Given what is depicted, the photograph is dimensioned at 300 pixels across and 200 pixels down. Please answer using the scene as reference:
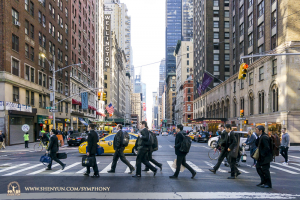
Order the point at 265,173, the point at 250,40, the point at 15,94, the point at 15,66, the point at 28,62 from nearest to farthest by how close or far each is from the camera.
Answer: the point at 265,173
the point at 15,94
the point at 15,66
the point at 28,62
the point at 250,40

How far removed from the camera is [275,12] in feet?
112

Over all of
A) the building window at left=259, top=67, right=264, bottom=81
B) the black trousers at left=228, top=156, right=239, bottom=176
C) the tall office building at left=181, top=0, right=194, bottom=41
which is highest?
the tall office building at left=181, top=0, right=194, bottom=41

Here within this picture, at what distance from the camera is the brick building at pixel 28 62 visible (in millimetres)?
29109

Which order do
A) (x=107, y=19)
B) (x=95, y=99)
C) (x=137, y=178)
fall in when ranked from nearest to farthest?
1. (x=137, y=178)
2. (x=95, y=99)
3. (x=107, y=19)

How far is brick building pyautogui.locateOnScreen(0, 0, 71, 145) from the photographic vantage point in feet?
95.5

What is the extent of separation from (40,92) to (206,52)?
150ft

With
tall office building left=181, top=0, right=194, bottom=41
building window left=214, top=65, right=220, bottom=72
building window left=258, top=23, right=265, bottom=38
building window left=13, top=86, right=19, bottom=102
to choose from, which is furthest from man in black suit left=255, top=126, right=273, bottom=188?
tall office building left=181, top=0, right=194, bottom=41

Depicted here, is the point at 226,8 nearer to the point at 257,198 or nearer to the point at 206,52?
the point at 206,52

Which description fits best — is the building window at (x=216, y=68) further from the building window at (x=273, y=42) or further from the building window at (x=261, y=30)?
the building window at (x=273, y=42)

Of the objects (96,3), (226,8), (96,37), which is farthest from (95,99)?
(226,8)

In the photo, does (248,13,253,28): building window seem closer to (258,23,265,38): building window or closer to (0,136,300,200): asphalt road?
(258,23,265,38): building window

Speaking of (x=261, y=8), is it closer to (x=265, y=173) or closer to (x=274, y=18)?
(x=274, y=18)

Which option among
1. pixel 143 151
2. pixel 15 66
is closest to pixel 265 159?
pixel 143 151

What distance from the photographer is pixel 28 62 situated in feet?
114
